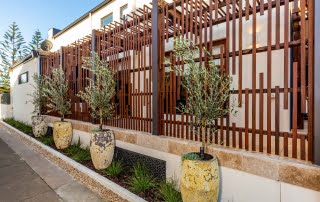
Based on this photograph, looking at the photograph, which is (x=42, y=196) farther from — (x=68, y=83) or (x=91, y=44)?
(x=68, y=83)

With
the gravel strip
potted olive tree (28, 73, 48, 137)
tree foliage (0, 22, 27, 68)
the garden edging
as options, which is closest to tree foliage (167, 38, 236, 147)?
the garden edging

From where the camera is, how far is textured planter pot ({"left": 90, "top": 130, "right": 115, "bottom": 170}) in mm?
4465

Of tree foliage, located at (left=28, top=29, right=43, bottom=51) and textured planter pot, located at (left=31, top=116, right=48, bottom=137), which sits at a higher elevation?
tree foliage, located at (left=28, top=29, right=43, bottom=51)

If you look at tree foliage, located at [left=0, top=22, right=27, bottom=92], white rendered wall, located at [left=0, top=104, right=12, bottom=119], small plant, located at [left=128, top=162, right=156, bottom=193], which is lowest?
small plant, located at [left=128, top=162, right=156, bottom=193]

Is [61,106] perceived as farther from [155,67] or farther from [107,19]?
[107,19]

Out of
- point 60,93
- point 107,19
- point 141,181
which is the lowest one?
point 141,181

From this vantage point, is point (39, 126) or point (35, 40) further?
point (35, 40)

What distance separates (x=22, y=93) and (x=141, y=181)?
37.9 ft

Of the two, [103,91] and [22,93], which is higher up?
[22,93]

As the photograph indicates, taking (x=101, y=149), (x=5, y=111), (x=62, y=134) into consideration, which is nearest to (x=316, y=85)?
(x=101, y=149)

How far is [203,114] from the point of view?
2.84 metres

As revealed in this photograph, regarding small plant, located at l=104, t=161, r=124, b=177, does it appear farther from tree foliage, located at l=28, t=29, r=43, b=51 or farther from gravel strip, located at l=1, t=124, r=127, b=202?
tree foliage, located at l=28, t=29, r=43, b=51

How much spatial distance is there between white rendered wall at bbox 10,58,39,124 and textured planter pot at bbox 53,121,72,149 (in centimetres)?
474

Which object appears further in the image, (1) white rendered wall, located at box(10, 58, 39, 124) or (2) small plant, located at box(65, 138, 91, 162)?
(1) white rendered wall, located at box(10, 58, 39, 124)
